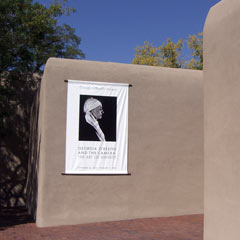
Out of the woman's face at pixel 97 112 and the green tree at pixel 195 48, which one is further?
the green tree at pixel 195 48

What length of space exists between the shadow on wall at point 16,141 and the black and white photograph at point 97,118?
3.72 m

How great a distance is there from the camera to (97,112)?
1091 centimetres

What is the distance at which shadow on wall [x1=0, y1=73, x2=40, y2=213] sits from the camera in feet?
46.1

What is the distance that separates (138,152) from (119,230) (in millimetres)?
2371

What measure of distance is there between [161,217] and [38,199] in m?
3.33

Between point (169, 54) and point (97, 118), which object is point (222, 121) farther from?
point (169, 54)

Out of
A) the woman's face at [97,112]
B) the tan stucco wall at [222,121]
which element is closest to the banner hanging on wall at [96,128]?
the woman's face at [97,112]

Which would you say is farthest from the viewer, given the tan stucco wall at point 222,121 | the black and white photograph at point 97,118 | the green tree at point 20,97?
the green tree at point 20,97

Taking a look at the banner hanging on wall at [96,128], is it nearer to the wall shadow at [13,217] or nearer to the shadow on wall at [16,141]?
the wall shadow at [13,217]

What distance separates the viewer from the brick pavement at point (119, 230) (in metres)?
8.86

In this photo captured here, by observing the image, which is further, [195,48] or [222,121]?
[195,48]

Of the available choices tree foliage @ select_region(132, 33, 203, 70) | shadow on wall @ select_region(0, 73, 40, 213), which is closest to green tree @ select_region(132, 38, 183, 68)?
tree foliage @ select_region(132, 33, 203, 70)

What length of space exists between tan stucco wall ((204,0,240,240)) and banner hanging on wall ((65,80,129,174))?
175 inches

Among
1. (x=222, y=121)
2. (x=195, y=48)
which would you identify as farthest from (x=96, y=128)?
(x=195, y=48)
